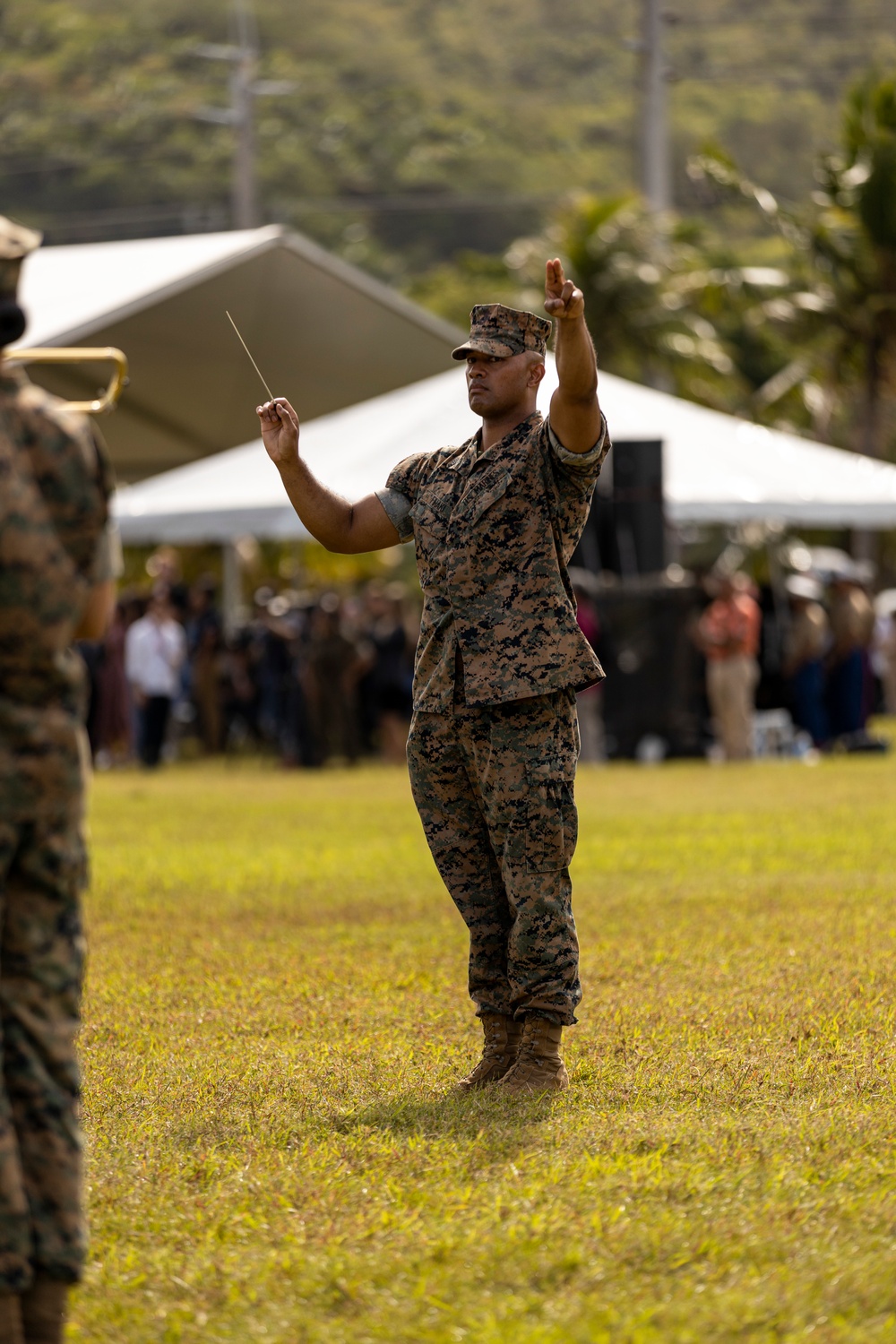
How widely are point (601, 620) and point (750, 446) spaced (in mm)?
3615

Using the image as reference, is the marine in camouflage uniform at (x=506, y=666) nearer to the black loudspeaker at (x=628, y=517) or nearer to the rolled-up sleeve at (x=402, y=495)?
the rolled-up sleeve at (x=402, y=495)

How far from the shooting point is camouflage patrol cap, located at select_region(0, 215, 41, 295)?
379 cm

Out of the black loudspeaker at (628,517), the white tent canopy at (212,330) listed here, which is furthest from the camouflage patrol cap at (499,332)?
the black loudspeaker at (628,517)

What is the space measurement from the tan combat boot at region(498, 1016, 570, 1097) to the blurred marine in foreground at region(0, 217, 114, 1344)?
7.49ft

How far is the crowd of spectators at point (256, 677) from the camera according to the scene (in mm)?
23406

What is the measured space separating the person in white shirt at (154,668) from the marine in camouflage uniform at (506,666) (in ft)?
56.2

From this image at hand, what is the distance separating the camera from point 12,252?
3.81 metres

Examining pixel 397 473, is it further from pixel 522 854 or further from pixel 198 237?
pixel 198 237

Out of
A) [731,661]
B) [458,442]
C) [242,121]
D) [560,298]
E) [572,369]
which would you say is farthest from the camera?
[242,121]

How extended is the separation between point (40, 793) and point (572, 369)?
229 cm

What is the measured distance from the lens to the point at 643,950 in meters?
8.89

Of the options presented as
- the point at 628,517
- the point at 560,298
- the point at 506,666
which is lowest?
the point at 506,666

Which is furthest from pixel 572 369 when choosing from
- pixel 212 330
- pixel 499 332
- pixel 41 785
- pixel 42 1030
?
pixel 212 330

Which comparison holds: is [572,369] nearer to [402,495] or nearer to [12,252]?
[402,495]
